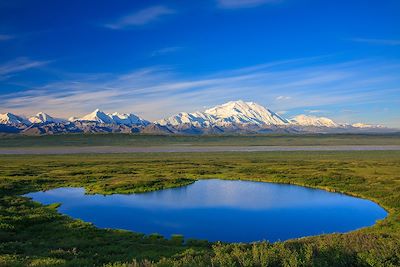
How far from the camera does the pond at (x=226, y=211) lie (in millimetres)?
36969

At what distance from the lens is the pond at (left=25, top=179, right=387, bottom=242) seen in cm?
3697

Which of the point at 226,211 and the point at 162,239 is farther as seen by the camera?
the point at 226,211

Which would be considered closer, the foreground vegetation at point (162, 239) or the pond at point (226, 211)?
the foreground vegetation at point (162, 239)

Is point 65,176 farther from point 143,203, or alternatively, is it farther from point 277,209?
point 277,209

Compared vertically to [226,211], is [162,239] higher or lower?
higher

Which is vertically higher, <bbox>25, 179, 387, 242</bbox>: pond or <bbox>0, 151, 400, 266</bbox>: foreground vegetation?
<bbox>0, 151, 400, 266</bbox>: foreground vegetation

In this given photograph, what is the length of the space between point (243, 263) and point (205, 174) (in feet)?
222

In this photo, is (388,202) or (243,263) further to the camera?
(388,202)

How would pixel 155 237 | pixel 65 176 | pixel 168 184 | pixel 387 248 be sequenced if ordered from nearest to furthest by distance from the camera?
pixel 387 248 → pixel 155 237 → pixel 168 184 → pixel 65 176

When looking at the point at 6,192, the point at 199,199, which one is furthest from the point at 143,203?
the point at 6,192

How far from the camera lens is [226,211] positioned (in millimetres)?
45906

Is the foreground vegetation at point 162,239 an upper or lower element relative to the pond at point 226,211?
upper

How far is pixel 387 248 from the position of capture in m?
16.7

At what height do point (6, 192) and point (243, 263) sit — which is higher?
point (243, 263)
